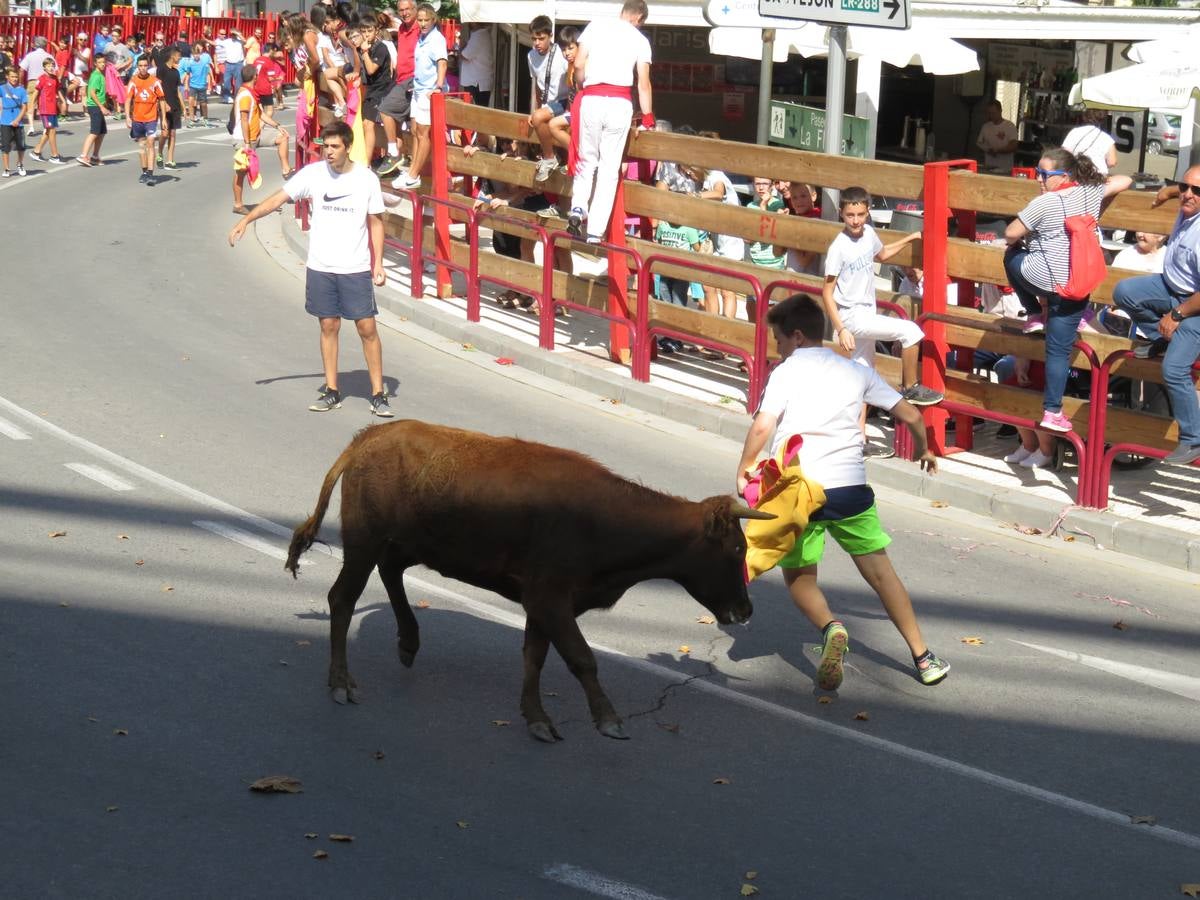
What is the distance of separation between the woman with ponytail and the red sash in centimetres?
438

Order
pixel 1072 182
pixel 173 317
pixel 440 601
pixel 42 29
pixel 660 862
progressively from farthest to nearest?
pixel 42 29
pixel 173 317
pixel 1072 182
pixel 440 601
pixel 660 862

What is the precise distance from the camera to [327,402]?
478 inches

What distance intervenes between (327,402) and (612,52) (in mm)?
4050

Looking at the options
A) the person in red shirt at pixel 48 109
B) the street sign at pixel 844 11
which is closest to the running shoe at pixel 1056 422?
the street sign at pixel 844 11

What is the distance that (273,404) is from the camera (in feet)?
40.3

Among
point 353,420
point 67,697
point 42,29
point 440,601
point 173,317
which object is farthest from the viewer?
point 42,29

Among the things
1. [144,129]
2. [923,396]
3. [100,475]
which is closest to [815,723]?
[923,396]

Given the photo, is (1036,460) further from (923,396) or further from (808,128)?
(808,128)

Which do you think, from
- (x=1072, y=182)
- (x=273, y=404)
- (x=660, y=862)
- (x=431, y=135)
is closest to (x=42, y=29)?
(x=431, y=135)

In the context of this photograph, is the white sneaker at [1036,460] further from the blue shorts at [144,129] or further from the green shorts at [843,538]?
the blue shorts at [144,129]

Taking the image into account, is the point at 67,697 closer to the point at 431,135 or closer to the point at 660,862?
the point at 660,862

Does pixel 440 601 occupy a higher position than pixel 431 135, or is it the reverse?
pixel 431 135

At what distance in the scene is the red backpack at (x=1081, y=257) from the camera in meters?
9.81

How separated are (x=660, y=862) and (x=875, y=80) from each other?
40.0 feet
